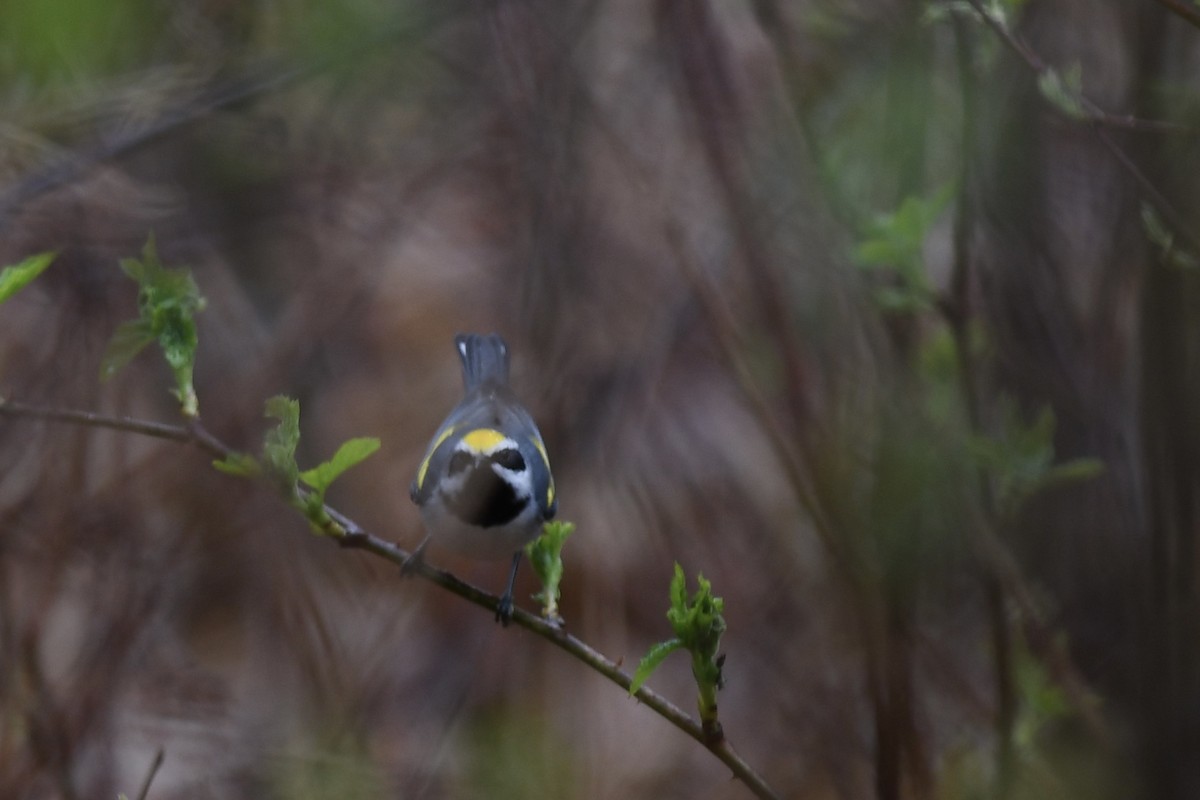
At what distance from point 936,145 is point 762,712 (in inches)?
81.9

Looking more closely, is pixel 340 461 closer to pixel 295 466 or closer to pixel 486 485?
pixel 295 466

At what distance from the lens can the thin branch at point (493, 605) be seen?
1.50 meters

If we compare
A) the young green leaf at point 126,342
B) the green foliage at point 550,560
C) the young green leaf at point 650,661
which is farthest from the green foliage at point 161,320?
the young green leaf at point 650,661

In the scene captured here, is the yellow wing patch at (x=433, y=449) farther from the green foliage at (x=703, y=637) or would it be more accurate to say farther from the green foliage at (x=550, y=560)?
the green foliage at (x=703, y=637)

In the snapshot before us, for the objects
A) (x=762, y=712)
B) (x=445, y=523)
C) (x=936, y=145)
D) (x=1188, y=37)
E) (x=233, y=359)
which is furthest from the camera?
(x=233, y=359)

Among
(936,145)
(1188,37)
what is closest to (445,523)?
(1188,37)

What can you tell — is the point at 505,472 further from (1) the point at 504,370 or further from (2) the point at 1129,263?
(2) the point at 1129,263

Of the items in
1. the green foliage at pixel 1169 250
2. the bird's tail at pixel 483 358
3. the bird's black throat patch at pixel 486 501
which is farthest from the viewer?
the bird's tail at pixel 483 358

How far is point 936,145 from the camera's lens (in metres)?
3.89

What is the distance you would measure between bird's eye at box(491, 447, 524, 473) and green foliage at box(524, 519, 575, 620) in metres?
0.60

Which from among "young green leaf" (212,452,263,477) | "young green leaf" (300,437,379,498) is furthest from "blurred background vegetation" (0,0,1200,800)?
"young green leaf" (212,452,263,477)

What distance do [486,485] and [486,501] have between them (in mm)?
38

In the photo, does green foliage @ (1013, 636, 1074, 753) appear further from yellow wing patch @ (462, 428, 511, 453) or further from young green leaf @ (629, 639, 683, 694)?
young green leaf @ (629, 639, 683, 694)

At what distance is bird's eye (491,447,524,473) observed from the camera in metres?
2.58
